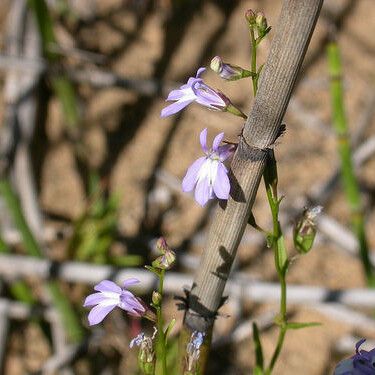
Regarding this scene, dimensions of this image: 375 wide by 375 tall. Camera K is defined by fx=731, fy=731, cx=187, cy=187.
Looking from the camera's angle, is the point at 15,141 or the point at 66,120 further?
the point at 66,120

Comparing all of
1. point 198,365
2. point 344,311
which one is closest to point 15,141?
point 344,311

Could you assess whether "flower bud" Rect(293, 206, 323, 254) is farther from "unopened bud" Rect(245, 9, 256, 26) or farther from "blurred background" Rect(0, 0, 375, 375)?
"blurred background" Rect(0, 0, 375, 375)

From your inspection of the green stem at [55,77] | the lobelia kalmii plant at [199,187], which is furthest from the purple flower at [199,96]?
the green stem at [55,77]

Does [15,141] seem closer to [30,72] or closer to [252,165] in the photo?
[30,72]

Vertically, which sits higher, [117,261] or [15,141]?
[15,141]

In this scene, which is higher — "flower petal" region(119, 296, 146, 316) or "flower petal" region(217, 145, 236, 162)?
"flower petal" region(217, 145, 236, 162)

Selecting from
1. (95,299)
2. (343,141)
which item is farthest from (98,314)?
(343,141)

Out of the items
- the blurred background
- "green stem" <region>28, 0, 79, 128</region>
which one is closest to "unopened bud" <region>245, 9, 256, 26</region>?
the blurred background
